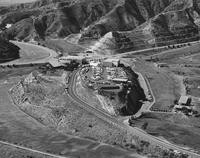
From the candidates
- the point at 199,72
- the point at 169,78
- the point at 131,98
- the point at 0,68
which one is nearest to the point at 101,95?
the point at 131,98

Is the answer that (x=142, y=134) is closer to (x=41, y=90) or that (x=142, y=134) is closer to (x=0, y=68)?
(x=41, y=90)

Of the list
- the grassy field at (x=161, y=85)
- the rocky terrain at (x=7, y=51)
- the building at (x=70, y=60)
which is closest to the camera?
the grassy field at (x=161, y=85)

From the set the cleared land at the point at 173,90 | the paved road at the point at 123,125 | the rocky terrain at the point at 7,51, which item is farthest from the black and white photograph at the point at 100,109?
the rocky terrain at the point at 7,51

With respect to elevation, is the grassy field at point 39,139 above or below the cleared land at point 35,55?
below

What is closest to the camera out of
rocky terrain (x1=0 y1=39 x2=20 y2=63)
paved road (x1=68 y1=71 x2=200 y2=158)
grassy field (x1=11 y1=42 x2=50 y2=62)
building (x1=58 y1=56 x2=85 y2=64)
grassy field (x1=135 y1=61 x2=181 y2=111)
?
paved road (x1=68 y1=71 x2=200 y2=158)

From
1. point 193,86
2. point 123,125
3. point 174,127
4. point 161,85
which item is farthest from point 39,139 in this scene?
point 193,86

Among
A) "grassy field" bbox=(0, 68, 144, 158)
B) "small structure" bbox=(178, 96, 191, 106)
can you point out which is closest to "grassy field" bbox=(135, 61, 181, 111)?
"small structure" bbox=(178, 96, 191, 106)

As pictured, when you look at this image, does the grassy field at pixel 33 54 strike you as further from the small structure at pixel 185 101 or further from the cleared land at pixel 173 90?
the small structure at pixel 185 101

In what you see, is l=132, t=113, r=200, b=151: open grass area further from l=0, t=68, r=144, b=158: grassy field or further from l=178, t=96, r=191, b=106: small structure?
l=0, t=68, r=144, b=158: grassy field
